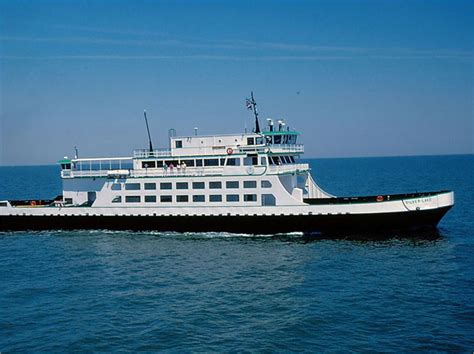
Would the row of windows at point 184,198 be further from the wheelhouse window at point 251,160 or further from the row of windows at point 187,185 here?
the wheelhouse window at point 251,160

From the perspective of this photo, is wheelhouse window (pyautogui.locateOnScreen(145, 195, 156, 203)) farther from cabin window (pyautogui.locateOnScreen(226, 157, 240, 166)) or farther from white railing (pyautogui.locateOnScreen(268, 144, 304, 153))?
white railing (pyautogui.locateOnScreen(268, 144, 304, 153))

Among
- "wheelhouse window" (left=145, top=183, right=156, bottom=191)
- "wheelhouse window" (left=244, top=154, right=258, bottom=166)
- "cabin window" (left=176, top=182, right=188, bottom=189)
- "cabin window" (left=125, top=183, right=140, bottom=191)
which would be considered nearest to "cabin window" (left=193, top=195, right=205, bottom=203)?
"cabin window" (left=176, top=182, right=188, bottom=189)

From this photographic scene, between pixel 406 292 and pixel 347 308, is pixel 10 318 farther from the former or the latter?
pixel 406 292

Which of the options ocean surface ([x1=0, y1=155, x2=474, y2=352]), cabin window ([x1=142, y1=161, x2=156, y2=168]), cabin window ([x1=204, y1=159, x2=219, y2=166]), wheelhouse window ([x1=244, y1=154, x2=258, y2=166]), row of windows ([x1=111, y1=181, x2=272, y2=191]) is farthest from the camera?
cabin window ([x1=142, y1=161, x2=156, y2=168])

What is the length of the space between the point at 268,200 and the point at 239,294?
44.0 ft

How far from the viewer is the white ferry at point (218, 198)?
110ft

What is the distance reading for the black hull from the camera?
3339 cm

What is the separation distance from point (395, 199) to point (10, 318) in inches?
984

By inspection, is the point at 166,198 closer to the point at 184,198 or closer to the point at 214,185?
the point at 184,198

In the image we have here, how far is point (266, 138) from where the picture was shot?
1454 inches

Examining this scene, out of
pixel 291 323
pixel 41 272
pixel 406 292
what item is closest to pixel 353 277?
pixel 406 292

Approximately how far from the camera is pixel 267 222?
34.4 m

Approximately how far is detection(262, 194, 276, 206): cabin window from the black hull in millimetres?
1260

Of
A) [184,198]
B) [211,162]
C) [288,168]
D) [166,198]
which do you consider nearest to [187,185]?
[184,198]
